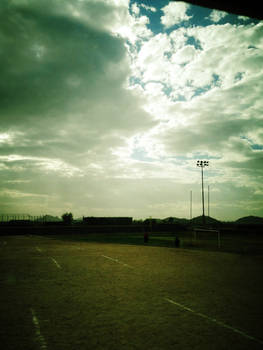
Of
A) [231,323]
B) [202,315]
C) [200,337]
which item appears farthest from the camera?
[202,315]

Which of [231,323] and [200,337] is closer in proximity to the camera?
[200,337]

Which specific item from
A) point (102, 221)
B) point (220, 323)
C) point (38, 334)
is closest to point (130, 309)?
point (220, 323)

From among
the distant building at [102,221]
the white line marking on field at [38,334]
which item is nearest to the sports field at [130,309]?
the white line marking on field at [38,334]

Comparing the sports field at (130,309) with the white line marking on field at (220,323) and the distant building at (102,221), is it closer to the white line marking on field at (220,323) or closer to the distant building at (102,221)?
the white line marking on field at (220,323)

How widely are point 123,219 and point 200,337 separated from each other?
8526 cm

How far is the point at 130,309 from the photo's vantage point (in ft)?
24.6

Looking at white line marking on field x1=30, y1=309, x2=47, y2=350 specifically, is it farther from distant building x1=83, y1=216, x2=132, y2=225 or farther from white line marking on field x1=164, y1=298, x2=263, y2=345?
distant building x1=83, y1=216, x2=132, y2=225

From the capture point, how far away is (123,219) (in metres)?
89.8

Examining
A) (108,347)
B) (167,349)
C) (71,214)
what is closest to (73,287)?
(108,347)

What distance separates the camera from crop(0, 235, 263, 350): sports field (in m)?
5.52

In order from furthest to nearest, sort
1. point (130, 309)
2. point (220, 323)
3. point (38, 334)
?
point (130, 309), point (220, 323), point (38, 334)

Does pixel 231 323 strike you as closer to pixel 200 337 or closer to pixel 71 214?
pixel 200 337

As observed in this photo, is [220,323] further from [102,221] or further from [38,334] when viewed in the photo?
[102,221]

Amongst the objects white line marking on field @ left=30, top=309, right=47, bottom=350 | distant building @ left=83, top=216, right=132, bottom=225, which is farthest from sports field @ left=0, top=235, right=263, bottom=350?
distant building @ left=83, top=216, right=132, bottom=225
